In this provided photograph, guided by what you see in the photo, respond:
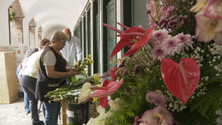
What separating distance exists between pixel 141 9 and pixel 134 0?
25 centimetres

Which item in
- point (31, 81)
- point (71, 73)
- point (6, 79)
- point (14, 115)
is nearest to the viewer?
point (71, 73)

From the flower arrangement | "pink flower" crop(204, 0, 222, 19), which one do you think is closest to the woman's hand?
the flower arrangement

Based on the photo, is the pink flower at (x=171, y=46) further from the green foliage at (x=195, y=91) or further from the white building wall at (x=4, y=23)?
the white building wall at (x=4, y=23)

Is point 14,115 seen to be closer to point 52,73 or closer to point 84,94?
point 52,73

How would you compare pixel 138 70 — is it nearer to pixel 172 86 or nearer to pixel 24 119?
pixel 172 86

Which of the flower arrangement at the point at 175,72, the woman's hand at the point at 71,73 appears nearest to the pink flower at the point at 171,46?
the flower arrangement at the point at 175,72

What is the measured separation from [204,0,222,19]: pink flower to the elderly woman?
85.9 inches

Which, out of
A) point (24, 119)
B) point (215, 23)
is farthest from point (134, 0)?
point (24, 119)

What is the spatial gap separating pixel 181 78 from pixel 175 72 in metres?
0.02

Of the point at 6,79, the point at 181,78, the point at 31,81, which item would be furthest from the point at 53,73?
the point at 6,79

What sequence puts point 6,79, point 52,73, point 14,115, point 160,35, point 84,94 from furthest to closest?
point 6,79, point 14,115, point 52,73, point 84,94, point 160,35

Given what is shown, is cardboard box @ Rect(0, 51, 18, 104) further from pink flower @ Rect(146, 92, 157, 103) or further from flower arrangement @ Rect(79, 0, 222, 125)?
pink flower @ Rect(146, 92, 157, 103)

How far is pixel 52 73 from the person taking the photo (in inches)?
92.9

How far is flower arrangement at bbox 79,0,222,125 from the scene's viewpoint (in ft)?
1.24
